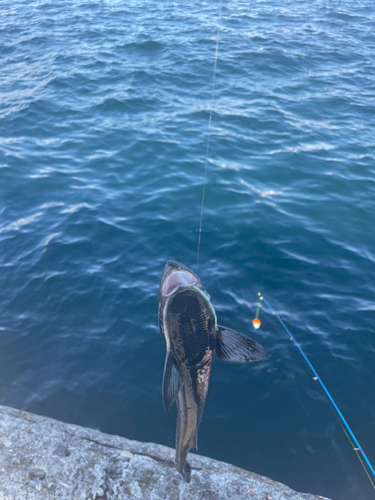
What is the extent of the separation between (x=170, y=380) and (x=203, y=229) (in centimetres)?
662

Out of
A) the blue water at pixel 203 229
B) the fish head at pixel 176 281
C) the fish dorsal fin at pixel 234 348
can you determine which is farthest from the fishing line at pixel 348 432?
the fish head at pixel 176 281

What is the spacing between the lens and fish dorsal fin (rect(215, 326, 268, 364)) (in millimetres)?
4543

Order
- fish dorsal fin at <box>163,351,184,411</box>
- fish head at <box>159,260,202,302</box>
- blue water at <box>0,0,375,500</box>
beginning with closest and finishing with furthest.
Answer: fish dorsal fin at <box>163,351,184,411</box> < fish head at <box>159,260,202,302</box> < blue water at <box>0,0,375,500</box>

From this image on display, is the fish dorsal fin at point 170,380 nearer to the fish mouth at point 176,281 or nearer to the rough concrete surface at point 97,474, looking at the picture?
the fish mouth at point 176,281

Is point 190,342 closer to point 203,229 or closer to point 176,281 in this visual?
point 176,281

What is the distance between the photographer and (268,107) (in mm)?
15781

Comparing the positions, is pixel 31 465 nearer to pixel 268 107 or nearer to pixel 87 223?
pixel 87 223

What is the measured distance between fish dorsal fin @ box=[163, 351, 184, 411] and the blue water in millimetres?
2659

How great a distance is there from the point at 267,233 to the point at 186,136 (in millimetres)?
6061

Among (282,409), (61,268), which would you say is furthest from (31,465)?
(61,268)

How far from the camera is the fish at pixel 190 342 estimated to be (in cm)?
427

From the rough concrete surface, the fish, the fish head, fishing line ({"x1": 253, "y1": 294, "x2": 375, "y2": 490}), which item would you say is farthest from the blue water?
the fish head

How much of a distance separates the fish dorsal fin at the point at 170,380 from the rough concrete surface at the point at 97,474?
1.48 metres

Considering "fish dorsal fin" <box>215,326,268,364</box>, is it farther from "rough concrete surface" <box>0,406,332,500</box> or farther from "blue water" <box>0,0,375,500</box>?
"blue water" <box>0,0,375,500</box>
